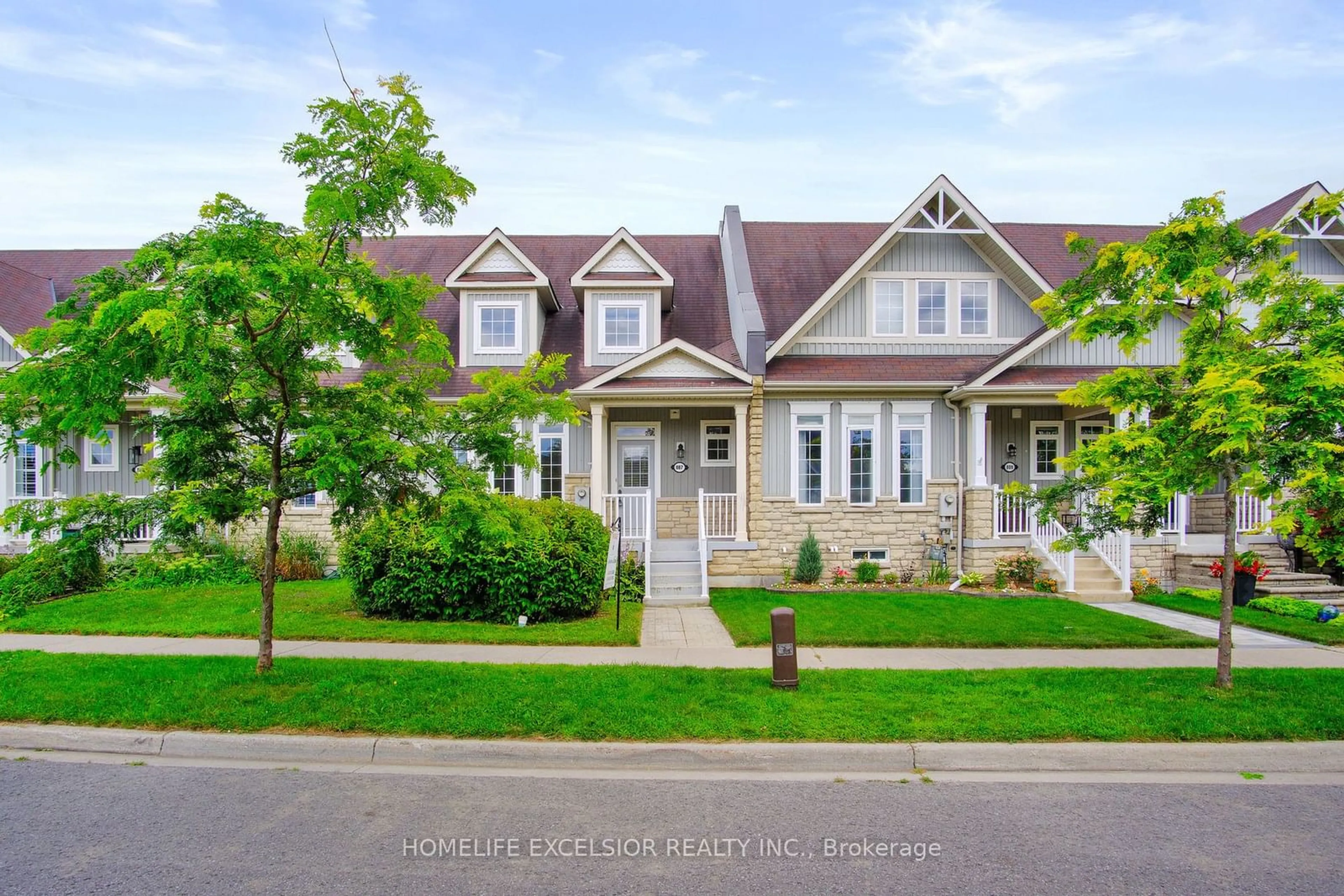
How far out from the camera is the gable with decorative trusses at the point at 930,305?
15555 millimetres

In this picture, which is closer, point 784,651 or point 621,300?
point 784,651

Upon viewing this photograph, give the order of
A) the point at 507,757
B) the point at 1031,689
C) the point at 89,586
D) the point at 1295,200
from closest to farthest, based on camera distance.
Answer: the point at 507,757 < the point at 1031,689 < the point at 89,586 < the point at 1295,200

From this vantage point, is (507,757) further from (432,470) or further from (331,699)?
(432,470)

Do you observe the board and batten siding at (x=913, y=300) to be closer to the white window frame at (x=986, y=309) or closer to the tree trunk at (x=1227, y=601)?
the white window frame at (x=986, y=309)

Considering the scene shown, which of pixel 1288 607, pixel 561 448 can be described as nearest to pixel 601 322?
pixel 561 448

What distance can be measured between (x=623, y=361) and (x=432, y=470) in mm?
9649

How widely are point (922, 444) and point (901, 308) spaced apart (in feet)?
10.3

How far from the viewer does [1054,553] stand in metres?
13.0

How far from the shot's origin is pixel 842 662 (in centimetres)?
816

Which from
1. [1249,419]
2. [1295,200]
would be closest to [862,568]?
[1249,419]

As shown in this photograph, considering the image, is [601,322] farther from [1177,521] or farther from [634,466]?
[1177,521]

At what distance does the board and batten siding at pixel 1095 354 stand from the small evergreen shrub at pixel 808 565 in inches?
223

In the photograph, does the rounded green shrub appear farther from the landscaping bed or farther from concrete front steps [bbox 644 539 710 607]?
the landscaping bed

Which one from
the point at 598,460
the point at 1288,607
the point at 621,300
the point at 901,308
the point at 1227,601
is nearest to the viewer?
→ the point at 1227,601
